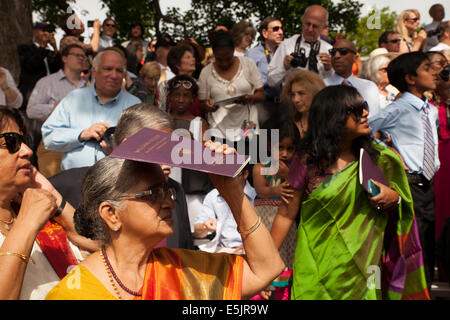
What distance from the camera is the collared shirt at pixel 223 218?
185 inches

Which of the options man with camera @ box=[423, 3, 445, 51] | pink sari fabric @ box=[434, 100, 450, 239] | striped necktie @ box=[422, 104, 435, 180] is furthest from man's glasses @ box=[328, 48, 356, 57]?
man with camera @ box=[423, 3, 445, 51]

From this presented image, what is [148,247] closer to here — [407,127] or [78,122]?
[78,122]

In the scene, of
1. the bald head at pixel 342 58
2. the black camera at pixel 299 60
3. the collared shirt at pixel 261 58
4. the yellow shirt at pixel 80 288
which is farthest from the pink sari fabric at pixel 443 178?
the yellow shirt at pixel 80 288

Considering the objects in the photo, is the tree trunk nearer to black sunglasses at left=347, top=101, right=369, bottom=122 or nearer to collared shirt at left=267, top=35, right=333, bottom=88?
collared shirt at left=267, top=35, right=333, bottom=88

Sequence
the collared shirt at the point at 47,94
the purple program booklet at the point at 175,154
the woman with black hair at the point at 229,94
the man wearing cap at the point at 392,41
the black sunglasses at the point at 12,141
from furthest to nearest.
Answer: the man wearing cap at the point at 392,41, the collared shirt at the point at 47,94, the woman with black hair at the point at 229,94, the black sunglasses at the point at 12,141, the purple program booklet at the point at 175,154

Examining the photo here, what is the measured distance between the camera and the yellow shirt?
206 cm

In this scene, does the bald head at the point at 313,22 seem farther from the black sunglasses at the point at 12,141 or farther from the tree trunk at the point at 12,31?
the tree trunk at the point at 12,31

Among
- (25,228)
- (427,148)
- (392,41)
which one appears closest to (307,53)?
(427,148)

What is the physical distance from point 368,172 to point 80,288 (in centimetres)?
223

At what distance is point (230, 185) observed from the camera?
2.24 m

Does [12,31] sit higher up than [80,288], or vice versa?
[12,31]

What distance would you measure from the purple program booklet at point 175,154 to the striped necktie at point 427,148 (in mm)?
3405

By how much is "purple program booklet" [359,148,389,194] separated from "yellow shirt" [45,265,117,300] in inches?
79.4
